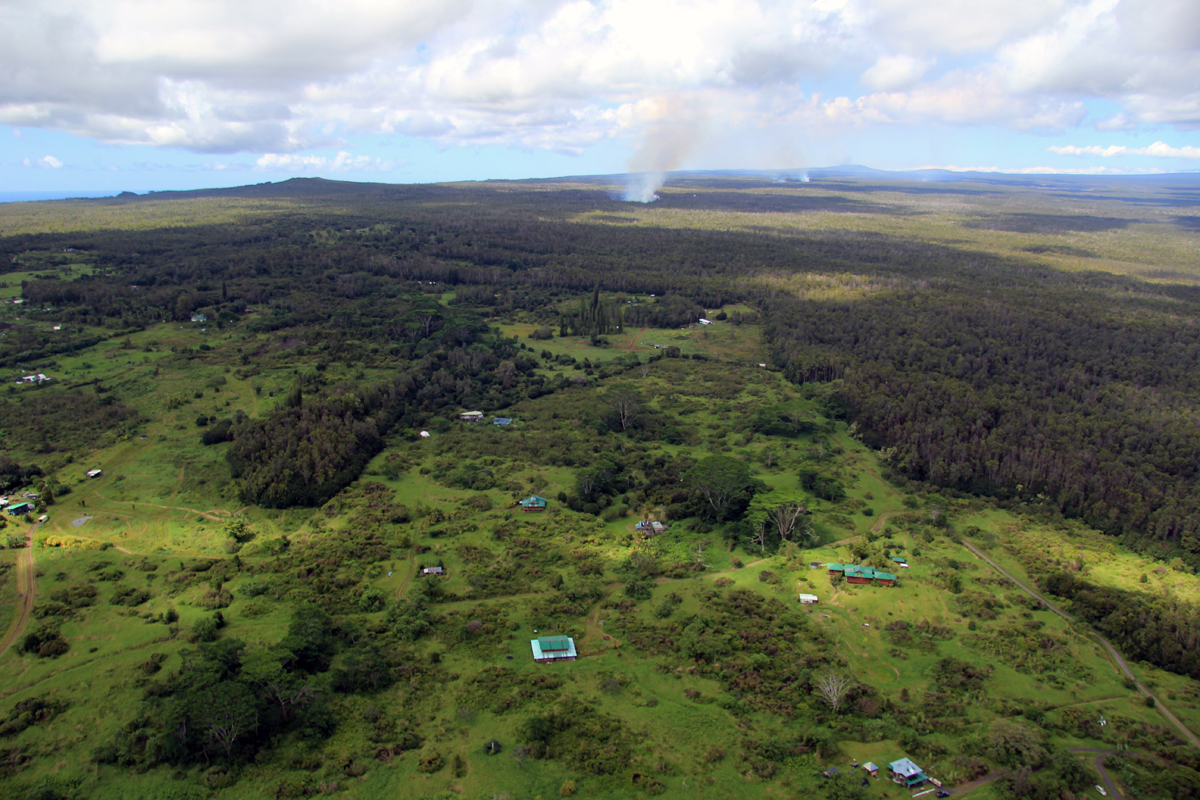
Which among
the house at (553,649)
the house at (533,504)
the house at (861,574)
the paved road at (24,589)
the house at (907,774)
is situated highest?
the paved road at (24,589)

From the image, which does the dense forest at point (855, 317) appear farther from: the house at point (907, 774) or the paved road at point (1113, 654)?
the house at point (907, 774)

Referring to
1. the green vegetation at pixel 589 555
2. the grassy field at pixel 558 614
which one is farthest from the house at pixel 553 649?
the green vegetation at pixel 589 555

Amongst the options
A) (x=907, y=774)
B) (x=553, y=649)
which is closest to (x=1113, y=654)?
(x=907, y=774)

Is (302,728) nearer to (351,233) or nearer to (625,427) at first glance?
(625,427)

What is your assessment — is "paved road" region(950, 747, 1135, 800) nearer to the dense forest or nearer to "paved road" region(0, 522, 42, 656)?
the dense forest

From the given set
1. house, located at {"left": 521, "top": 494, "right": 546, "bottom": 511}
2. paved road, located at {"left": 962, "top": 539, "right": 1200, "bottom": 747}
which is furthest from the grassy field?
house, located at {"left": 521, "top": 494, "right": 546, "bottom": 511}

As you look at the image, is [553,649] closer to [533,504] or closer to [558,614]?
[558,614]
